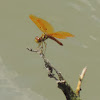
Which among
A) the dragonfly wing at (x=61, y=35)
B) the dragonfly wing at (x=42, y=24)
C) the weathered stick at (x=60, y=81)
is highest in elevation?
the dragonfly wing at (x=42, y=24)

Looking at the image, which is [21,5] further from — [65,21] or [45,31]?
[45,31]

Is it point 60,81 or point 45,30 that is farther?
point 45,30

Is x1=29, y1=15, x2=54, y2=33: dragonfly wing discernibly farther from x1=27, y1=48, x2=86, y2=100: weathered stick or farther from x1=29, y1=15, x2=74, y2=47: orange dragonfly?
x1=27, y1=48, x2=86, y2=100: weathered stick

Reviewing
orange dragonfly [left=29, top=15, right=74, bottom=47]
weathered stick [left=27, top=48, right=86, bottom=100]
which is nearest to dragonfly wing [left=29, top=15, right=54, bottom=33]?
orange dragonfly [left=29, top=15, right=74, bottom=47]

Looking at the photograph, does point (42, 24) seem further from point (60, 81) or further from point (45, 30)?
point (60, 81)

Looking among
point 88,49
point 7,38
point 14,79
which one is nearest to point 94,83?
point 88,49

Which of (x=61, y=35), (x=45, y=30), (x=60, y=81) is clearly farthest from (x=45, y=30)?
(x=60, y=81)

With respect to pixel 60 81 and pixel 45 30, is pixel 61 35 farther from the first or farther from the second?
pixel 60 81

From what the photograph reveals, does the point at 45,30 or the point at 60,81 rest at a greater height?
the point at 45,30

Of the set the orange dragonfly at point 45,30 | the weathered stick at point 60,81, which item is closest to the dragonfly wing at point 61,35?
the orange dragonfly at point 45,30

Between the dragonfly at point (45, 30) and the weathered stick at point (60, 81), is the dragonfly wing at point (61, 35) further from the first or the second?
the weathered stick at point (60, 81)

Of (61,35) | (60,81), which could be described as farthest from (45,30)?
(60,81)
